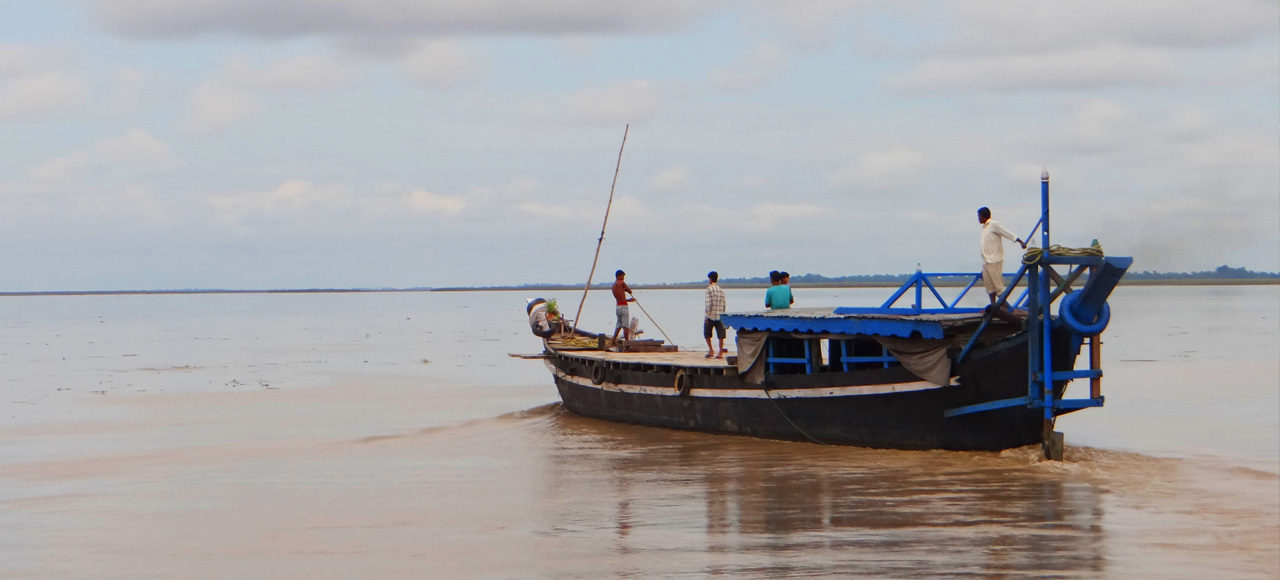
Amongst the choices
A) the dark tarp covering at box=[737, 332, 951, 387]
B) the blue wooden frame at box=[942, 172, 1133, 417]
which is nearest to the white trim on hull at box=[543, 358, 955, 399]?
the dark tarp covering at box=[737, 332, 951, 387]

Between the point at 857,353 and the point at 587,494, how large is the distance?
4.74 m

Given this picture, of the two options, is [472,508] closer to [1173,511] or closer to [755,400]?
[755,400]

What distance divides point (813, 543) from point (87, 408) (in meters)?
19.6

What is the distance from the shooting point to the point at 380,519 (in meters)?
13.1

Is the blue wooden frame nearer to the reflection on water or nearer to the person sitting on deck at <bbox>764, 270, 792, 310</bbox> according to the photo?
the reflection on water

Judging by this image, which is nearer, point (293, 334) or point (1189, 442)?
point (1189, 442)

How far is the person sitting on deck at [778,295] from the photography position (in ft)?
64.8

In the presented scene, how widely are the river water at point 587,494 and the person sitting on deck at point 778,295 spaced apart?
2.54 metres

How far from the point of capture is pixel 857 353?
17.1m

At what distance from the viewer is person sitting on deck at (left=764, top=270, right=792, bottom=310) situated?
19750 mm

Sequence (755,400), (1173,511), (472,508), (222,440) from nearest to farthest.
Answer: (1173,511) → (472,508) → (755,400) → (222,440)

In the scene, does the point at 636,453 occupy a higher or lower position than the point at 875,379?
lower

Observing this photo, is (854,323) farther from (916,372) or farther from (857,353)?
(857,353)

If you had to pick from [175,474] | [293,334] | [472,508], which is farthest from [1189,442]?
[293,334]
